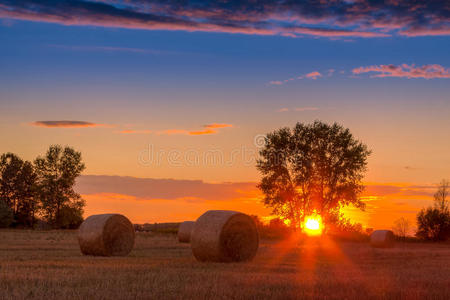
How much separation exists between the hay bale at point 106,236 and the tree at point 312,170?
19.9 meters

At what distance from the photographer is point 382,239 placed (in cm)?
4069

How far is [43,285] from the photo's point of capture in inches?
508

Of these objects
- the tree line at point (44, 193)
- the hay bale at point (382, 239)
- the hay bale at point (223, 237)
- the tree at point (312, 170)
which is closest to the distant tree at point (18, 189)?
the tree line at point (44, 193)

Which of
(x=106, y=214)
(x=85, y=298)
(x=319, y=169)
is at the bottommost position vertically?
(x=85, y=298)

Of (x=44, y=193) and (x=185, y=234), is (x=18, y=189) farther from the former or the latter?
(x=185, y=234)

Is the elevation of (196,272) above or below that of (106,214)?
below

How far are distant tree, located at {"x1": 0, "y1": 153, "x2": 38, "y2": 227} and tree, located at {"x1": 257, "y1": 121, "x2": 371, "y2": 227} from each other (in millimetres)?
34079

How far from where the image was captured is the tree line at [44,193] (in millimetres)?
63406

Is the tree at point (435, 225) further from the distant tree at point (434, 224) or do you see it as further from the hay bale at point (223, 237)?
the hay bale at point (223, 237)

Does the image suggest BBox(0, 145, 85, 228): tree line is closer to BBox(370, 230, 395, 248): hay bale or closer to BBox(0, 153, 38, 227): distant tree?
BBox(0, 153, 38, 227): distant tree

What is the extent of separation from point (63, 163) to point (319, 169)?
108 feet

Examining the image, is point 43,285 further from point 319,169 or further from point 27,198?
point 27,198

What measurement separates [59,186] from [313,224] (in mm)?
31722

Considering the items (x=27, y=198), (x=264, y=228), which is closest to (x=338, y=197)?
(x=264, y=228)
